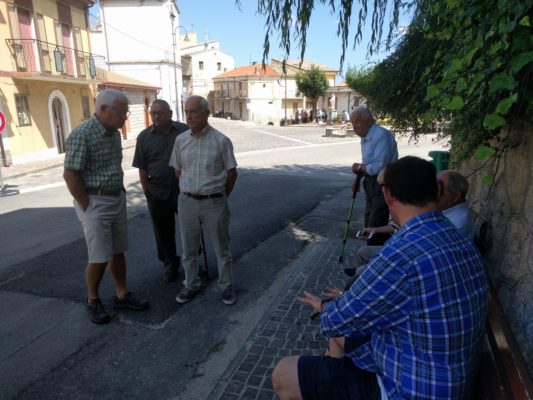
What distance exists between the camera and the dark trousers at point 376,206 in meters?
4.47

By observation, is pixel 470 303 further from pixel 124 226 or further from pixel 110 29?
pixel 110 29

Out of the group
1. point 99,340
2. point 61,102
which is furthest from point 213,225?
point 61,102

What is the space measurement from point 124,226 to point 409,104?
3602 millimetres

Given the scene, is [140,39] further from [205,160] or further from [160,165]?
[205,160]

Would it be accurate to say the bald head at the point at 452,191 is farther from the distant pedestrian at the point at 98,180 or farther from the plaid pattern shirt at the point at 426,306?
the distant pedestrian at the point at 98,180

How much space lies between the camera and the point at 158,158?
4254 millimetres

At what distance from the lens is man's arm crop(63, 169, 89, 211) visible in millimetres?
3295

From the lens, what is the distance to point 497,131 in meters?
2.11

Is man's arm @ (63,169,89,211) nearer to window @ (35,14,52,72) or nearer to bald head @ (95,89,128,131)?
bald head @ (95,89,128,131)

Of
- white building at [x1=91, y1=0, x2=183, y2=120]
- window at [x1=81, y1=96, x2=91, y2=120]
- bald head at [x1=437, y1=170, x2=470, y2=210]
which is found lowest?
bald head at [x1=437, y1=170, x2=470, y2=210]

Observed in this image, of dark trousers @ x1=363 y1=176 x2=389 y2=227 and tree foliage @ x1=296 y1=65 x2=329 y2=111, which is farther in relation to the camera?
tree foliage @ x1=296 y1=65 x2=329 y2=111

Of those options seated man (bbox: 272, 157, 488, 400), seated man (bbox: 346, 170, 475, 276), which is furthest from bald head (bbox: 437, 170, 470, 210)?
seated man (bbox: 272, 157, 488, 400)

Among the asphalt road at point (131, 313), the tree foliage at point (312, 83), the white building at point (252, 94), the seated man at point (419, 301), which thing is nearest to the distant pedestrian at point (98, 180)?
the asphalt road at point (131, 313)

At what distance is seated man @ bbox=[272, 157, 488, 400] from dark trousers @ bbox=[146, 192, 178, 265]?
297cm
